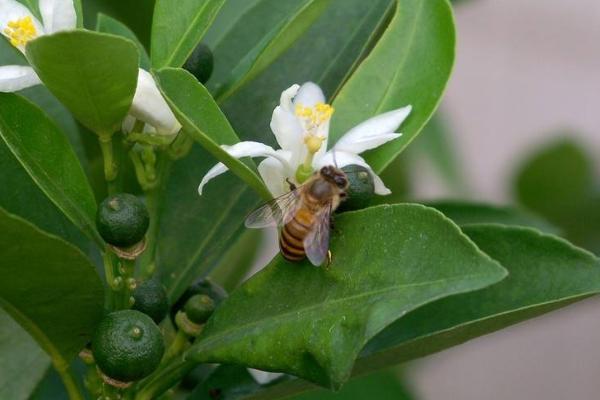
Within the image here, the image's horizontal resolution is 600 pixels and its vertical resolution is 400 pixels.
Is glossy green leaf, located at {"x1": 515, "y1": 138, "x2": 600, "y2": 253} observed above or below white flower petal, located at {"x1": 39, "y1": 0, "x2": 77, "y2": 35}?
below

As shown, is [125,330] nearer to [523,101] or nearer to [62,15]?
[62,15]

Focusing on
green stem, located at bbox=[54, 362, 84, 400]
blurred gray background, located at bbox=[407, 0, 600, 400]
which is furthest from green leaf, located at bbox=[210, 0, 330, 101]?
blurred gray background, located at bbox=[407, 0, 600, 400]

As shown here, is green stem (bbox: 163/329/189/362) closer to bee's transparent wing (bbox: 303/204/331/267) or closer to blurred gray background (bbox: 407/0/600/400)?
bee's transparent wing (bbox: 303/204/331/267)

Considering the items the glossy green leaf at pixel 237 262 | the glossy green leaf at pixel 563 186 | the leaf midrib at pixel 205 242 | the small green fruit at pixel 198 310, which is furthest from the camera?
the glossy green leaf at pixel 563 186

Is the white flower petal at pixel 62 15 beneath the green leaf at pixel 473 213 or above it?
above

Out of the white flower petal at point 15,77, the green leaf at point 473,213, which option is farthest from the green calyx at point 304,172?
the green leaf at point 473,213

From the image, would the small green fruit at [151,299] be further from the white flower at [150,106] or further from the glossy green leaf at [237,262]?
the glossy green leaf at [237,262]

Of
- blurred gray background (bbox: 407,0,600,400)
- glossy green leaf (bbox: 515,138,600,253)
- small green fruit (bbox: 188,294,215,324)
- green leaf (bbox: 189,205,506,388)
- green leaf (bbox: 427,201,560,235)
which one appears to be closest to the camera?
green leaf (bbox: 189,205,506,388)

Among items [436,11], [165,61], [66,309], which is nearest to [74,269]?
[66,309]
